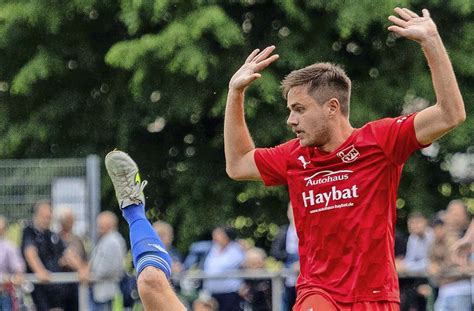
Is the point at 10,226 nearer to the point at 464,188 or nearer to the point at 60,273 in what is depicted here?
the point at 60,273

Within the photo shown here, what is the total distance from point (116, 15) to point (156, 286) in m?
13.8

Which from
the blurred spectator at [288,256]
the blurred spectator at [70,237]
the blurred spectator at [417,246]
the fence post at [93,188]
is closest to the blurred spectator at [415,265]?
the blurred spectator at [417,246]

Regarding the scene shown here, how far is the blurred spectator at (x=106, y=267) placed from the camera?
1388 cm

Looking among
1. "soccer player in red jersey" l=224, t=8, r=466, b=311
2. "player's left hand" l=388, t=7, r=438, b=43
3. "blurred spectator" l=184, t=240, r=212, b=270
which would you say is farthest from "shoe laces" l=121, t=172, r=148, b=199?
"blurred spectator" l=184, t=240, r=212, b=270

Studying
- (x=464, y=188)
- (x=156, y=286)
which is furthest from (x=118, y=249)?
(x=464, y=188)

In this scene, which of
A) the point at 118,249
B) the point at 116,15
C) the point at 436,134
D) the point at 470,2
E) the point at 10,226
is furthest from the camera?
the point at 116,15

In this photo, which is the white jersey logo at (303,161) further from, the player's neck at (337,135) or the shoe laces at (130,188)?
the shoe laces at (130,188)

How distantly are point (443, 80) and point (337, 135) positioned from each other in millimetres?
789

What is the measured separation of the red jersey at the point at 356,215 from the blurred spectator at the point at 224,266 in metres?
6.08

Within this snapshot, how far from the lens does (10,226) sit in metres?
16.0

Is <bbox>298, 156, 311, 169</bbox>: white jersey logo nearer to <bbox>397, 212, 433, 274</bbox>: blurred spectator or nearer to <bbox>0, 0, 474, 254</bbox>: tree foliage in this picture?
<bbox>397, 212, 433, 274</bbox>: blurred spectator

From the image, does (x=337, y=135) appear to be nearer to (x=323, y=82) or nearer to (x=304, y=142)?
(x=304, y=142)

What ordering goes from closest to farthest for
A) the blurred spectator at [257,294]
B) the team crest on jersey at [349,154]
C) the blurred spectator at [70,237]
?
the team crest on jersey at [349,154] → the blurred spectator at [257,294] → the blurred spectator at [70,237]

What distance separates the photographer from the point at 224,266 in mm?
14211
